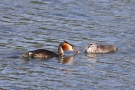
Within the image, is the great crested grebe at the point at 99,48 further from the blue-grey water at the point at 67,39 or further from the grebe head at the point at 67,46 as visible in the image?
the grebe head at the point at 67,46

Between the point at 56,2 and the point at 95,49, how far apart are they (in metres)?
6.95

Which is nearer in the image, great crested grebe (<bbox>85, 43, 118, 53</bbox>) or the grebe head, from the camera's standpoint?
the grebe head

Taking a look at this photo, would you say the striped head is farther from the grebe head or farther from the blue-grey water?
the grebe head

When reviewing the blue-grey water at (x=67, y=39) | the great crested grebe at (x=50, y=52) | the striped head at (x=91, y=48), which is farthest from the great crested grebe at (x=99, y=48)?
the great crested grebe at (x=50, y=52)

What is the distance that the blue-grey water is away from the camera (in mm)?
13711

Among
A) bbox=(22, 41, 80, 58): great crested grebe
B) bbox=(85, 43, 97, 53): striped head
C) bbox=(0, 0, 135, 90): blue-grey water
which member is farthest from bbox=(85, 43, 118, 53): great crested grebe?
bbox=(22, 41, 80, 58): great crested grebe

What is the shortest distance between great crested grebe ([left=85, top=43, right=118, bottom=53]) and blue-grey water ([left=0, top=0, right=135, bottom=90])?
6.1 inches

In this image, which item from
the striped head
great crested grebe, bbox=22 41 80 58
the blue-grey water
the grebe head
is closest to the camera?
the blue-grey water

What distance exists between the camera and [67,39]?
1836 cm

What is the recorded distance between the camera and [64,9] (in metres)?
22.5

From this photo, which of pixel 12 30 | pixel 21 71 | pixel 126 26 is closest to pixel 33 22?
pixel 12 30

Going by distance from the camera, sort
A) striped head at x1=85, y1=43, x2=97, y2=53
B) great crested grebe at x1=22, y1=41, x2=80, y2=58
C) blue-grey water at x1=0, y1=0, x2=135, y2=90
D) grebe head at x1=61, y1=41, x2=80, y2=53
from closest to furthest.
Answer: blue-grey water at x1=0, y1=0, x2=135, y2=90 → great crested grebe at x1=22, y1=41, x2=80, y2=58 → grebe head at x1=61, y1=41, x2=80, y2=53 → striped head at x1=85, y1=43, x2=97, y2=53

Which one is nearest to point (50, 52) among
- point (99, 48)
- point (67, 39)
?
point (99, 48)

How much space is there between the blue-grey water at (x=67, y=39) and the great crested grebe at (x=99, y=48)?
0.16 m
